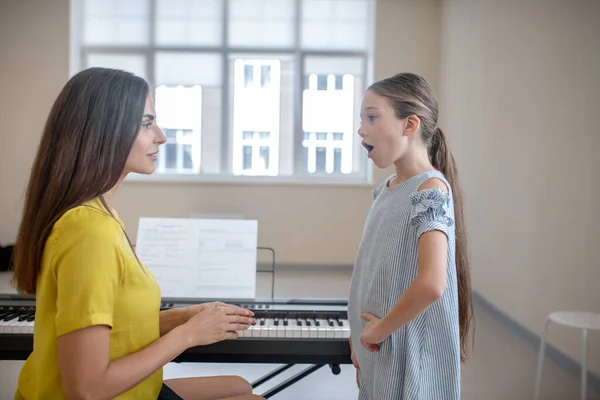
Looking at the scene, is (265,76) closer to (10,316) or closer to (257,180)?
(257,180)

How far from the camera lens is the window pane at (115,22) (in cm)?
631

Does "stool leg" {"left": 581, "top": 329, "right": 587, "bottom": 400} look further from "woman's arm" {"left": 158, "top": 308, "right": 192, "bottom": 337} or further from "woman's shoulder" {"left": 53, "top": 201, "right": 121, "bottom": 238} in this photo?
"woman's shoulder" {"left": 53, "top": 201, "right": 121, "bottom": 238}

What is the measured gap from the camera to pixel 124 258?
110 centimetres

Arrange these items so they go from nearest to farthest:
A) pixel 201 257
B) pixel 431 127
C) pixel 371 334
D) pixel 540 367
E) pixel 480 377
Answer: pixel 371 334 < pixel 431 127 < pixel 201 257 < pixel 540 367 < pixel 480 377

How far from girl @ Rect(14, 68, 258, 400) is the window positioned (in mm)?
5251

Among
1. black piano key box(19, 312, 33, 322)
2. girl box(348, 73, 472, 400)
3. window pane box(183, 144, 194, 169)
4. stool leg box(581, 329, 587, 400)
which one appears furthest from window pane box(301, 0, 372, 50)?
girl box(348, 73, 472, 400)

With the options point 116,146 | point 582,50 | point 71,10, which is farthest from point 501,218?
point 71,10

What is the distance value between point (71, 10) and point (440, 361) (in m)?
6.16

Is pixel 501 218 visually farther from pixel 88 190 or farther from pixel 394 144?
pixel 88 190

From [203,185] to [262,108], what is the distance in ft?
3.82

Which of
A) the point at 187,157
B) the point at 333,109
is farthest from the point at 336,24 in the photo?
the point at 187,157

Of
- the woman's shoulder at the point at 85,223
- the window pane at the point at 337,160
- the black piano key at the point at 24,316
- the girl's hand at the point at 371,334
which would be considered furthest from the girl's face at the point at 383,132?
the window pane at the point at 337,160

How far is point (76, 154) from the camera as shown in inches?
43.1

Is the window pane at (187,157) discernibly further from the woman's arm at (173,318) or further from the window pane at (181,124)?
the woman's arm at (173,318)
